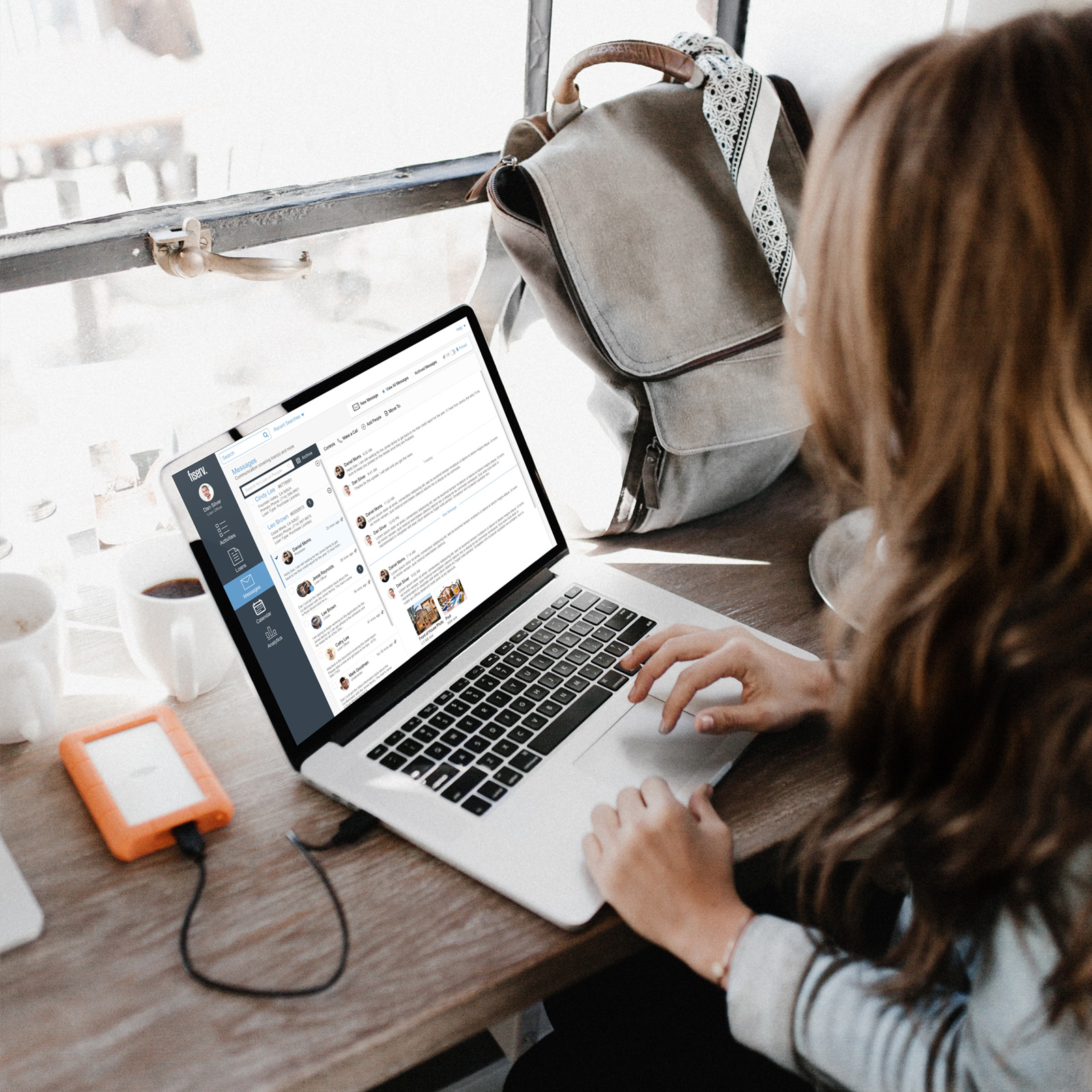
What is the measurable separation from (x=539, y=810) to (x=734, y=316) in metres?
0.56

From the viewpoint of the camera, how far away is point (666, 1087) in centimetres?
75

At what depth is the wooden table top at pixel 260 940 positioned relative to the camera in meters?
0.56

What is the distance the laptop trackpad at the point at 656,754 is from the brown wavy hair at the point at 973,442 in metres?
0.18

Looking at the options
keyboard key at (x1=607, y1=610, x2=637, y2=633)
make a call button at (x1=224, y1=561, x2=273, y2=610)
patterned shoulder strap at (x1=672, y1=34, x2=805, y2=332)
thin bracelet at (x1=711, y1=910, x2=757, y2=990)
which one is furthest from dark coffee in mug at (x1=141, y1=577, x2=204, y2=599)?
patterned shoulder strap at (x1=672, y1=34, x2=805, y2=332)

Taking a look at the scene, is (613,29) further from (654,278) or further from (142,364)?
(142,364)

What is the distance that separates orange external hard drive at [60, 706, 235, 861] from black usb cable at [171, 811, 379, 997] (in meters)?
0.01

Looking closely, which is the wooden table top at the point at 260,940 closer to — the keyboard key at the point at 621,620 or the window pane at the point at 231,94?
the keyboard key at the point at 621,620

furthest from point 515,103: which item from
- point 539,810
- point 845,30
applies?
point 539,810

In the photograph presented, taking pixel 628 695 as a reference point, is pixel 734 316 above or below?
above

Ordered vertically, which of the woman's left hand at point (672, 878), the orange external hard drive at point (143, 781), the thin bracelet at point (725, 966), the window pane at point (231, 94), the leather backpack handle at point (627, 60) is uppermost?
the window pane at point (231, 94)

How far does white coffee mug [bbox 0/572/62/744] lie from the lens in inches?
29.2

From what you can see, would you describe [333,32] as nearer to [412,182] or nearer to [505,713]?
[412,182]

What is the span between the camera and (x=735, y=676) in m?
0.81

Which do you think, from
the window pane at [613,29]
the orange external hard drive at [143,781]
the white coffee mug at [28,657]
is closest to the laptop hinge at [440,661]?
the orange external hard drive at [143,781]
